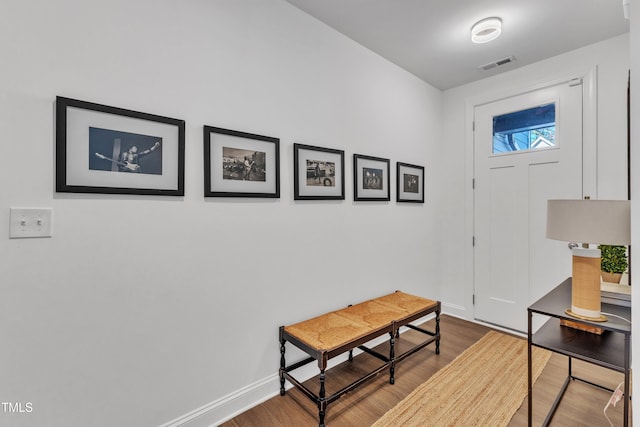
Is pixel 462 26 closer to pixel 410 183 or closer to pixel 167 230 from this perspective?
pixel 410 183

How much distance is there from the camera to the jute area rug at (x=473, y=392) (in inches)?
70.6

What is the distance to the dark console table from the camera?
1353 millimetres

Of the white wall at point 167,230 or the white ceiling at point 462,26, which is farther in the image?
the white ceiling at point 462,26

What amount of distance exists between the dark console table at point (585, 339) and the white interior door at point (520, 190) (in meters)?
1.21

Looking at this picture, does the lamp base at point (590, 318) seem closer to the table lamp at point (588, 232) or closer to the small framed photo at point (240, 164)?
the table lamp at point (588, 232)

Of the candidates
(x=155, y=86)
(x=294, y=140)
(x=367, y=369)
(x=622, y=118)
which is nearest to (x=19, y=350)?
(x=155, y=86)

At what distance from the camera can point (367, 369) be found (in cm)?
235

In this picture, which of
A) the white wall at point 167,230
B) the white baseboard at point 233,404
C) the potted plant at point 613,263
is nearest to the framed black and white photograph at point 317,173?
the white wall at point 167,230

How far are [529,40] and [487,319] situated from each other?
2.68m

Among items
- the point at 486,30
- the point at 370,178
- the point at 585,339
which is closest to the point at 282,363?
the point at 370,178

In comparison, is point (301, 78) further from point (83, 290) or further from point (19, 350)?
point (19, 350)

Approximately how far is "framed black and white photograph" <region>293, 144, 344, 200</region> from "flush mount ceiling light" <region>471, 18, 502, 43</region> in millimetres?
1375

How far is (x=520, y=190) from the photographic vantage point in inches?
118

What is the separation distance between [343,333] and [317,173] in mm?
1125
